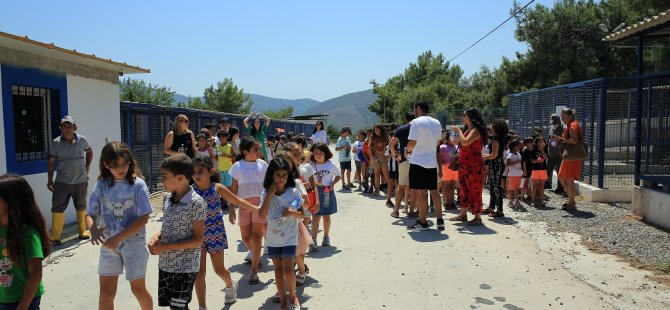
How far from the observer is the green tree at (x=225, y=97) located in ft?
210

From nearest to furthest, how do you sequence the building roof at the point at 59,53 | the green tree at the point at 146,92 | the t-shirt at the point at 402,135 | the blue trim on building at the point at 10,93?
the building roof at the point at 59,53
the blue trim on building at the point at 10,93
the t-shirt at the point at 402,135
the green tree at the point at 146,92

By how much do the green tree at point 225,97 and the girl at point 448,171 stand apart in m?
55.5

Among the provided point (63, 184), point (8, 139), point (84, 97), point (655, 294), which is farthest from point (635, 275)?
point (84, 97)

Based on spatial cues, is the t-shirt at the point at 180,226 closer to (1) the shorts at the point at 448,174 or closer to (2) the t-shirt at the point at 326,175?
(2) the t-shirt at the point at 326,175

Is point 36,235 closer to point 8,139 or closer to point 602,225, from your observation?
point 8,139

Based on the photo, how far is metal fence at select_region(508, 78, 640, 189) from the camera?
1055cm

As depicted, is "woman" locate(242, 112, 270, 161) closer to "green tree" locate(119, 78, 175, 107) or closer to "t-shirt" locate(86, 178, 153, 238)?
"t-shirt" locate(86, 178, 153, 238)

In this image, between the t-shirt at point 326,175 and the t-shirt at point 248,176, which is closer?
the t-shirt at point 248,176

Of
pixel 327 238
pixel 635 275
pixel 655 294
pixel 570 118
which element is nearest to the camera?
pixel 655 294

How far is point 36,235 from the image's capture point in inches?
119

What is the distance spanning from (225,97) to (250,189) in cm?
6014

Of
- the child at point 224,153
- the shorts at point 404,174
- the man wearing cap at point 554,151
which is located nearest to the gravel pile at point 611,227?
the man wearing cap at point 554,151

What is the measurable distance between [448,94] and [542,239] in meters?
47.0

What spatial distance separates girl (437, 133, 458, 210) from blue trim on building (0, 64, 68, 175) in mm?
6677
